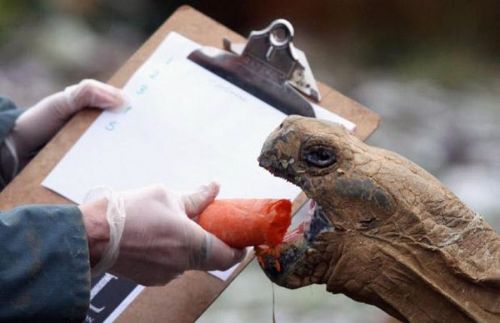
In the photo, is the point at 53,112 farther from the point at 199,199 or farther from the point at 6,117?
the point at 199,199

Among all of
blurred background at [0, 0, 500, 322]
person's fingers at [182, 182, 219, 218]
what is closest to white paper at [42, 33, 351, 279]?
person's fingers at [182, 182, 219, 218]

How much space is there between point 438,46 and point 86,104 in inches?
53.2

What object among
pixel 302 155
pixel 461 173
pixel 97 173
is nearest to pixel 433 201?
pixel 302 155

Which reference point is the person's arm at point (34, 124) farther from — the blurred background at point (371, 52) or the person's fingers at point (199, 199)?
the blurred background at point (371, 52)

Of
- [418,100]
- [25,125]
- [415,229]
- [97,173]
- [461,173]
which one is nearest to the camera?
[415,229]

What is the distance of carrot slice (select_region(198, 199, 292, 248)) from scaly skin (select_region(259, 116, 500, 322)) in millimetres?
149

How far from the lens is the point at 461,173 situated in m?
2.63

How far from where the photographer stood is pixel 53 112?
1.76 metres

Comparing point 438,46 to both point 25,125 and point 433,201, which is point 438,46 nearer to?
point 25,125

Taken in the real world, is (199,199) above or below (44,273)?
above

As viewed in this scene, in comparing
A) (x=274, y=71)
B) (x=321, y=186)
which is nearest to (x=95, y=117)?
(x=274, y=71)

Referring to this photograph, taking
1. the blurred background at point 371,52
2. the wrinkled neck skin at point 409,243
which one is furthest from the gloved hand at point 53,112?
the blurred background at point 371,52

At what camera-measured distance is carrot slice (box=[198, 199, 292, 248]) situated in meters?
1.37

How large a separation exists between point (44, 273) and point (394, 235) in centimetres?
45
